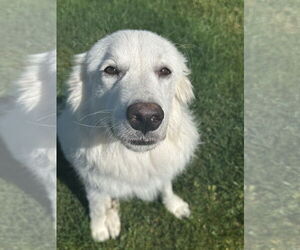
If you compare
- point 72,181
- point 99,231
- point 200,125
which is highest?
point 200,125

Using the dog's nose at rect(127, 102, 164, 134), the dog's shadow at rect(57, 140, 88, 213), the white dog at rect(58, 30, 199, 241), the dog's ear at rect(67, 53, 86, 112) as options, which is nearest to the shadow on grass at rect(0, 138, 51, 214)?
the dog's shadow at rect(57, 140, 88, 213)

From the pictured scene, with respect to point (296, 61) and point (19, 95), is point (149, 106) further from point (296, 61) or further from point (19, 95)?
point (296, 61)

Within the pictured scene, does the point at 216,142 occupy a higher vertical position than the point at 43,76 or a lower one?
lower

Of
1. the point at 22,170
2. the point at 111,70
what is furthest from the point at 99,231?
the point at 111,70

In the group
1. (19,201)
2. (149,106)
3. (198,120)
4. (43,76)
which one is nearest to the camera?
(149,106)

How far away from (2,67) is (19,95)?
66 cm

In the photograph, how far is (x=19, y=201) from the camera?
11.0 ft

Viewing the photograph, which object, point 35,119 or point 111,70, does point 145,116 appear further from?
point 35,119

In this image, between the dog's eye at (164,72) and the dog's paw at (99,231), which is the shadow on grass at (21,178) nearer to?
the dog's paw at (99,231)

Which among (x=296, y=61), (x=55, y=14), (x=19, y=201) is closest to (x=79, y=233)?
(x=19, y=201)

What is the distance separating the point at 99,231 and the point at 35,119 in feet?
3.27

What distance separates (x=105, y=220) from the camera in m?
3.39

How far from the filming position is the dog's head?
245 cm

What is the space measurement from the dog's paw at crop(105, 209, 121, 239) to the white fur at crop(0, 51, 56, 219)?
0.52 m
